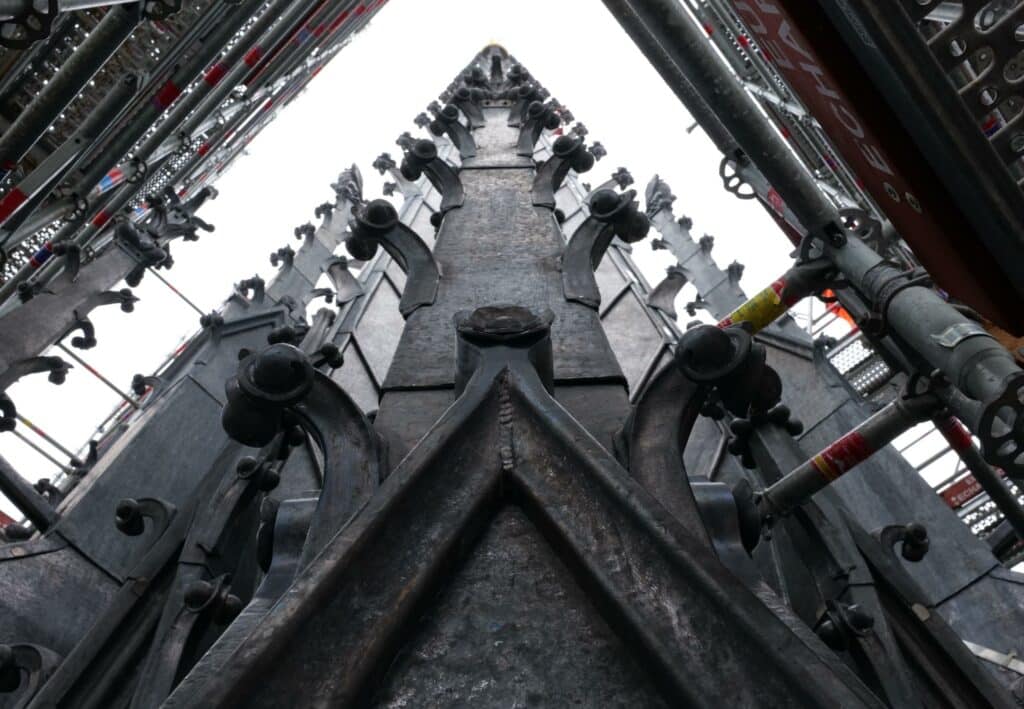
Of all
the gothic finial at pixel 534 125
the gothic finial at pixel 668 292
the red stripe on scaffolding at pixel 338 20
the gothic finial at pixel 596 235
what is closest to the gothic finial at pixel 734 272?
the gothic finial at pixel 668 292

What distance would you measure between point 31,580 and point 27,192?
2.83m

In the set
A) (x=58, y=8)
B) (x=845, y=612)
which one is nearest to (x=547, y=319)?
(x=845, y=612)

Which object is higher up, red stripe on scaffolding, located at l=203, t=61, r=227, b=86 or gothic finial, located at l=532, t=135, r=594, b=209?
red stripe on scaffolding, located at l=203, t=61, r=227, b=86

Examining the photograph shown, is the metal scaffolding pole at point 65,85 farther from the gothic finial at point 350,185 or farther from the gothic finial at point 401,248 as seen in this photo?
the gothic finial at point 350,185

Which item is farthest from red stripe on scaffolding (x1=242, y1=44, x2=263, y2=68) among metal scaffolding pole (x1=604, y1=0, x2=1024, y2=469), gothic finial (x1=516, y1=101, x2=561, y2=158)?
gothic finial (x1=516, y1=101, x2=561, y2=158)

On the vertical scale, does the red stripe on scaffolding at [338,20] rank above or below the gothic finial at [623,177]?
above

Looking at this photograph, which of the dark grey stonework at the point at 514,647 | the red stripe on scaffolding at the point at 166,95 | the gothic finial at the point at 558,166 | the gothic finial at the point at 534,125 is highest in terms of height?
the red stripe on scaffolding at the point at 166,95

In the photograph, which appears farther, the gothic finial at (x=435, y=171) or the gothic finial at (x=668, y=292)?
the gothic finial at (x=668, y=292)

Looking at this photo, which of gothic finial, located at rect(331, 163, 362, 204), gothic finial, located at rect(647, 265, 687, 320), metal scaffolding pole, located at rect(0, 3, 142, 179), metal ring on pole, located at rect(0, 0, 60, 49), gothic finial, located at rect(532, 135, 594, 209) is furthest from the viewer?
gothic finial, located at rect(331, 163, 362, 204)

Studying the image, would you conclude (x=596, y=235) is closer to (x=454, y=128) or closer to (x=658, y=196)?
(x=454, y=128)

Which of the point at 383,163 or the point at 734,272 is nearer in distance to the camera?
the point at 734,272

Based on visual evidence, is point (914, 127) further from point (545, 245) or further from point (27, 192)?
point (27, 192)

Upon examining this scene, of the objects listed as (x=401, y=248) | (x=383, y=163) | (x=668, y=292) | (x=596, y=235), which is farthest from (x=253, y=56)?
(x=596, y=235)

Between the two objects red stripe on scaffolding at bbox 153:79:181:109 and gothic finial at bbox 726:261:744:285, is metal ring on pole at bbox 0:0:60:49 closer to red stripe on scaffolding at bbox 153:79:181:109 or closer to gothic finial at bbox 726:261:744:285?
red stripe on scaffolding at bbox 153:79:181:109
